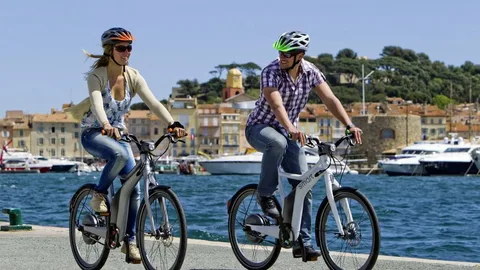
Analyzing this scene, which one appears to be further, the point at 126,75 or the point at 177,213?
the point at 126,75

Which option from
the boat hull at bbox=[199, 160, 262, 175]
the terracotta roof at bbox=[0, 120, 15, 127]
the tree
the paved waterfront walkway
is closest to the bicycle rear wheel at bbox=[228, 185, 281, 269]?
the paved waterfront walkway

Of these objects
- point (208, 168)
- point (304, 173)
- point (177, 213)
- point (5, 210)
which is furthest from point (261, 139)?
point (208, 168)

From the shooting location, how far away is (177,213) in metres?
6.19

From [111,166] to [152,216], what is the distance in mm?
465

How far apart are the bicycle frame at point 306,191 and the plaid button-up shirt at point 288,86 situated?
0.31 metres

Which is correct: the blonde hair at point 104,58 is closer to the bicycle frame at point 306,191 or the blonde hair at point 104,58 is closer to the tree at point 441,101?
the bicycle frame at point 306,191

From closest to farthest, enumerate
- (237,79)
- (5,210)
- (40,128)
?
(5,210)
(40,128)
(237,79)

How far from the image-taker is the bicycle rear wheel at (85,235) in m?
7.01

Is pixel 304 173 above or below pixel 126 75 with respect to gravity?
below

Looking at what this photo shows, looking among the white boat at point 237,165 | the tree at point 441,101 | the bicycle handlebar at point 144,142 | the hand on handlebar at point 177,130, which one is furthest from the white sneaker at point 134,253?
the tree at point 441,101

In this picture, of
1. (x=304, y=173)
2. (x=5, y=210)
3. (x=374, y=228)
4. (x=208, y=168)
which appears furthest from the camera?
(x=208, y=168)

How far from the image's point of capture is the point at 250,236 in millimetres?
7039

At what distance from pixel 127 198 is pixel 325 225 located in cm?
113

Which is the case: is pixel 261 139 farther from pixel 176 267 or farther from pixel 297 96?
pixel 176 267
